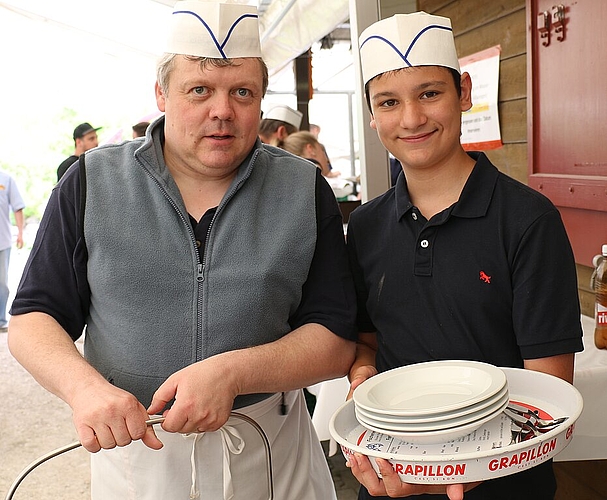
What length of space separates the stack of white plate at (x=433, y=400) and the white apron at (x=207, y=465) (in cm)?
36

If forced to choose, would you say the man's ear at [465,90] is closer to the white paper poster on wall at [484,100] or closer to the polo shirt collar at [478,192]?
the polo shirt collar at [478,192]

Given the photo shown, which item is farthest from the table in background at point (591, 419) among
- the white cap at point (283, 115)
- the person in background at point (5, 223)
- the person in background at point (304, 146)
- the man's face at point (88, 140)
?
the man's face at point (88, 140)

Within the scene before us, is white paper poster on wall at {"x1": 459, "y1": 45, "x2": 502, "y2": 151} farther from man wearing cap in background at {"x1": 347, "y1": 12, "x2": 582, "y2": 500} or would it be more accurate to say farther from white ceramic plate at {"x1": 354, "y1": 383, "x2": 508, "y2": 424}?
white ceramic plate at {"x1": 354, "y1": 383, "x2": 508, "y2": 424}

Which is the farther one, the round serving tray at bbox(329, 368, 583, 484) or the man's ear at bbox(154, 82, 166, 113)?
the man's ear at bbox(154, 82, 166, 113)

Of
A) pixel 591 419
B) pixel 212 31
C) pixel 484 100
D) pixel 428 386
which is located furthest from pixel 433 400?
pixel 484 100

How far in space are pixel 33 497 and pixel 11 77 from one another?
Result: 10.9 metres

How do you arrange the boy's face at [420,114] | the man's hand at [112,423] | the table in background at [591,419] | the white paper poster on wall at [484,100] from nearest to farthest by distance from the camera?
the man's hand at [112,423]
the boy's face at [420,114]
the table in background at [591,419]
the white paper poster on wall at [484,100]

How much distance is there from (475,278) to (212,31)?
0.66m

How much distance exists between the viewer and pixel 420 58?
53.5 inches

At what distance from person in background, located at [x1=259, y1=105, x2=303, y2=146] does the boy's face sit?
2777 mm

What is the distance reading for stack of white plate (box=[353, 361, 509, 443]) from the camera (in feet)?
3.39

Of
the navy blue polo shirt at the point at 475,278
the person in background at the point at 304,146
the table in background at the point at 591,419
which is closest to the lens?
the navy blue polo shirt at the point at 475,278

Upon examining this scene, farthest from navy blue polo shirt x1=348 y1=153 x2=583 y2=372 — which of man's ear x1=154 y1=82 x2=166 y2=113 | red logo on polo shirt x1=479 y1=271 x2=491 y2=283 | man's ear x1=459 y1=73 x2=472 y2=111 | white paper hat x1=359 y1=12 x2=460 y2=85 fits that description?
man's ear x1=154 y1=82 x2=166 y2=113

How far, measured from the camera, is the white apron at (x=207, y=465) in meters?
1.43
